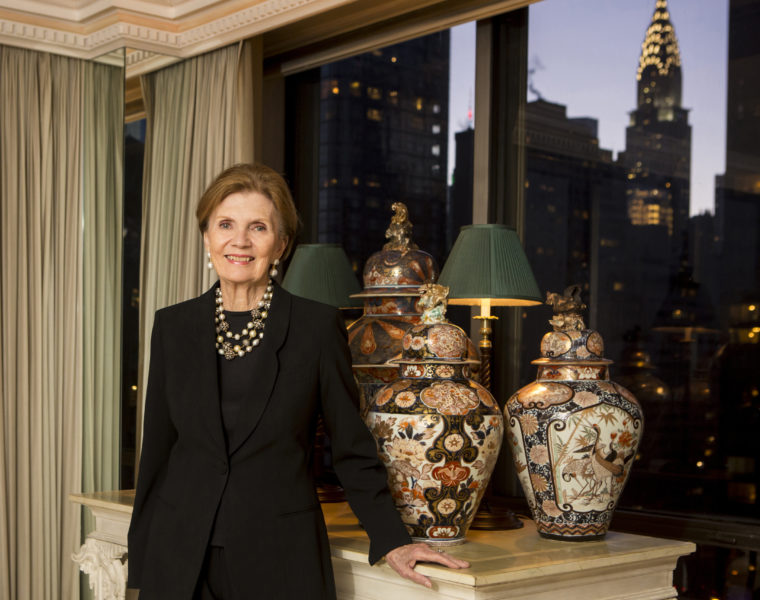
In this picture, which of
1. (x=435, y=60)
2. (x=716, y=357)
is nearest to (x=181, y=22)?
(x=435, y=60)

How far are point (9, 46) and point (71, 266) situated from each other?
0.91 meters

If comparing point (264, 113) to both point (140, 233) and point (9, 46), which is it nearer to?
point (140, 233)

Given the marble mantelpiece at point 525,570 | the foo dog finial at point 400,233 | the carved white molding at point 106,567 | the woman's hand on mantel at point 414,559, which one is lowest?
the carved white molding at point 106,567

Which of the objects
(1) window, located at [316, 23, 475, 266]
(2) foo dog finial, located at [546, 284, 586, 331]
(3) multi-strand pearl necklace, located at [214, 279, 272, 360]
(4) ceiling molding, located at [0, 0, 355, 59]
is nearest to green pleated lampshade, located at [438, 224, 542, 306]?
(2) foo dog finial, located at [546, 284, 586, 331]

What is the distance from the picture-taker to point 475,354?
8.54 ft

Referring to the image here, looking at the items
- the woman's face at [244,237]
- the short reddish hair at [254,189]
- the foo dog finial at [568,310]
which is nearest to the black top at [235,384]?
the woman's face at [244,237]

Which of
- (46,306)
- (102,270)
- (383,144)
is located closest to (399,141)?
(383,144)

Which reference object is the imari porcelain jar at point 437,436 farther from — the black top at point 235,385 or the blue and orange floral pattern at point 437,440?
the black top at point 235,385

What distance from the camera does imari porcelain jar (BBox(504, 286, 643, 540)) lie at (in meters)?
2.21

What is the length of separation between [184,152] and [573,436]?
2287 millimetres

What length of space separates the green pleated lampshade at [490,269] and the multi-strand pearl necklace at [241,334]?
25.5 inches

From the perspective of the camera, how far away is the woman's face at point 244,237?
2186 mm

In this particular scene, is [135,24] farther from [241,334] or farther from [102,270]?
[241,334]

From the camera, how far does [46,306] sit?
13.6ft
